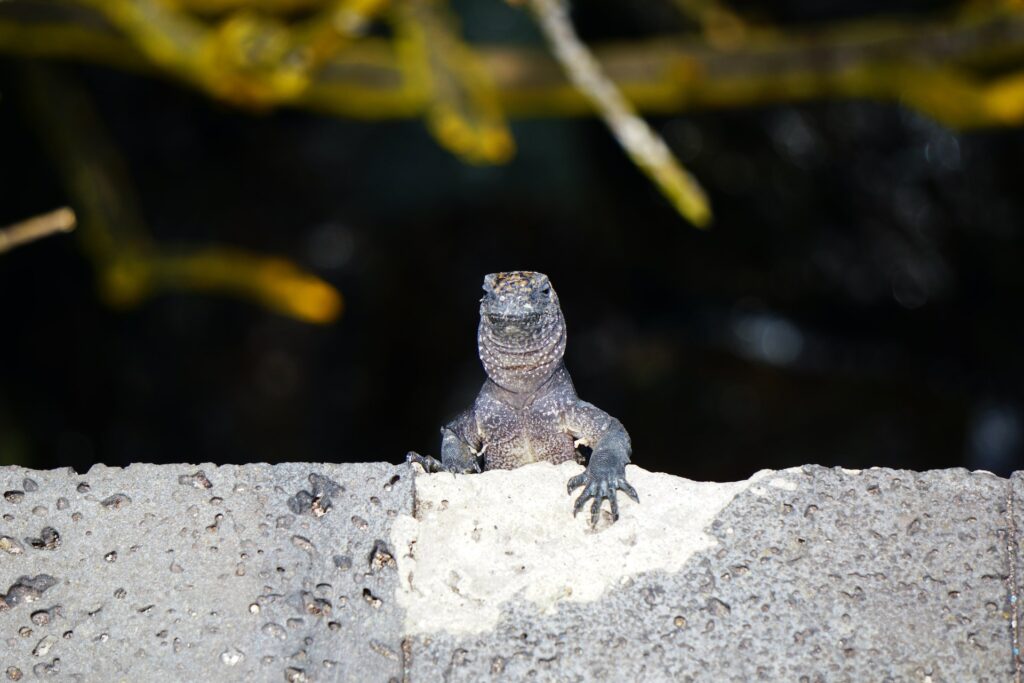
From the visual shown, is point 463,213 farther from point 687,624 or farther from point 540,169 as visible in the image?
point 687,624

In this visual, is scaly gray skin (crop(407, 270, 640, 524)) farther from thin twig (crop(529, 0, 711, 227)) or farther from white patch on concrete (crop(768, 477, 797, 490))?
thin twig (crop(529, 0, 711, 227))

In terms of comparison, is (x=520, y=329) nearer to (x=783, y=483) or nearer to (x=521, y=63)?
(x=783, y=483)

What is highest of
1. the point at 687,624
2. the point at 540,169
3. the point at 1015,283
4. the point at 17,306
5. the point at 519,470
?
the point at 540,169

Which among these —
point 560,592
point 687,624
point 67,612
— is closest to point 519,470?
point 560,592

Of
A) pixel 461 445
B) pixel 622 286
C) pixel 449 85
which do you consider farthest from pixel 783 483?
pixel 622 286

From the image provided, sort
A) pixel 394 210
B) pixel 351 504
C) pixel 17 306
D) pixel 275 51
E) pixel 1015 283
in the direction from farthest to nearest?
pixel 394 210 < pixel 1015 283 < pixel 17 306 < pixel 275 51 < pixel 351 504

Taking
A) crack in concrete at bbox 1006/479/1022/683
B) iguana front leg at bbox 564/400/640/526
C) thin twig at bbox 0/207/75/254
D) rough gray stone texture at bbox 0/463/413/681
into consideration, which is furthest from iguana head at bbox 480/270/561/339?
crack in concrete at bbox 1006/479/1022/683
